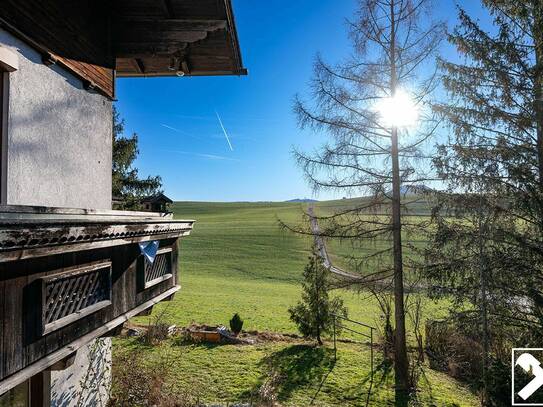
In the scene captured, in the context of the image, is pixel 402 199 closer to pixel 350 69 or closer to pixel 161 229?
pixel 350 69

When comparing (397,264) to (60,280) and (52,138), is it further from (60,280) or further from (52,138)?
(60,280)

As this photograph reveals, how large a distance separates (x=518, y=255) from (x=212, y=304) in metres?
14.7

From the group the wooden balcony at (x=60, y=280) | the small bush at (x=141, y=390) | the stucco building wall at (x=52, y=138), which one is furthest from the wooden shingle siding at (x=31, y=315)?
the small bush at (x=141, y=390)

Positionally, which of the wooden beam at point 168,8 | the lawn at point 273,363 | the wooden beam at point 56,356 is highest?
the wooden beam at point 168,8

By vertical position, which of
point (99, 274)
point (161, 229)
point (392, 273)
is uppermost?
point (161, 229)

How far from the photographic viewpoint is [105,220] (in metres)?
3.22

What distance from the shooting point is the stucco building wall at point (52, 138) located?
4.05 meters

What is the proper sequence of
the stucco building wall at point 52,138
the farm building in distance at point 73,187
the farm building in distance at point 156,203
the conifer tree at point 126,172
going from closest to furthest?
the farm building in distance at point 73,187
the stucco building wall at point 52,138
the farm building in distance at point 156,203
the conifer tree at point 126,172

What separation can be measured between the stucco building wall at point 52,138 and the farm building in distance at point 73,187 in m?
0.02

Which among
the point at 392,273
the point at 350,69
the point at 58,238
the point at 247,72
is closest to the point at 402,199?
the point at 392,273

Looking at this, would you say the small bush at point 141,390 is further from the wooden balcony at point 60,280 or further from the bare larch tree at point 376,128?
the bare larch tree at point 376,128

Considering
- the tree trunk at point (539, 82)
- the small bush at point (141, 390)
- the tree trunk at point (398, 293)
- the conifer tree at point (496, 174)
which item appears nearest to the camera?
the small bush at point (141, 390)

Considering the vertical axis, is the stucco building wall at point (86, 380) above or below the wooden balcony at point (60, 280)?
below

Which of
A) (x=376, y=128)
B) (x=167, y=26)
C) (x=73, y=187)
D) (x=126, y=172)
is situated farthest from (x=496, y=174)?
(x=126, y=172)
